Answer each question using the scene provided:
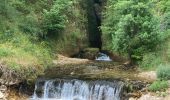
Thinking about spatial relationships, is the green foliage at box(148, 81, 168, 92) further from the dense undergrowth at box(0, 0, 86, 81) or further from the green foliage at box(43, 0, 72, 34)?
the green foliage at box(43, 0, 72, 34)

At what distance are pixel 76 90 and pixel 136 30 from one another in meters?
7.05

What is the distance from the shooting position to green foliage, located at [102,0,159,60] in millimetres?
26266

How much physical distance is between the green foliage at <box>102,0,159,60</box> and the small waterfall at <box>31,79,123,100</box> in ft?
17.4

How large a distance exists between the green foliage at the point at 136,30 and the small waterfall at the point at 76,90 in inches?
209

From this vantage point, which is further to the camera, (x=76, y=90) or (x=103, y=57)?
(x=103, y=57)

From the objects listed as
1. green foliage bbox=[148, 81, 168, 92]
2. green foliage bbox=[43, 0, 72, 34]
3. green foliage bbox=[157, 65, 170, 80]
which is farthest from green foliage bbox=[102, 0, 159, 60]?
green foliage bbox=[148, 81, 168, 92]

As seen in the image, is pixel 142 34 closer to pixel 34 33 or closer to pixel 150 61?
pixel 150 61

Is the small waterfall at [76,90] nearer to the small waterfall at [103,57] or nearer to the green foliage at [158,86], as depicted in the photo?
the green foliage at [158,86]

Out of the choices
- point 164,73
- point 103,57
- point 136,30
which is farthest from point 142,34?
point 103,57

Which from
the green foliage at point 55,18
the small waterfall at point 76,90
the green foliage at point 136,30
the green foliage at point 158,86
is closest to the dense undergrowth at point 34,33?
the green foliage at point 55,18

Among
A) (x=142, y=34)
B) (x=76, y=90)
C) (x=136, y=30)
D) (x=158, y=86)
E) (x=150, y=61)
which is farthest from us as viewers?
(x=136, y=30)

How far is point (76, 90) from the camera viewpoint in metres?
22.2

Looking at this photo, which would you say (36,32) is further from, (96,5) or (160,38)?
(96,5)

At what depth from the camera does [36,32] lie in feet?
93.8
